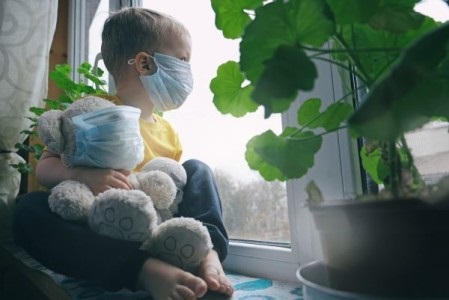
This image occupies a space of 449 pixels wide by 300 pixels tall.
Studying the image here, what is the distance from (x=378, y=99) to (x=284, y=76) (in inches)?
2.8

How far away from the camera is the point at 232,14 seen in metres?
0.43

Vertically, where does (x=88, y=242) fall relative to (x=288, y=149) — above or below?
below

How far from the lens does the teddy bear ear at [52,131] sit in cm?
70

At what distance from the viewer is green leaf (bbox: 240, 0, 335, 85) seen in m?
0.28

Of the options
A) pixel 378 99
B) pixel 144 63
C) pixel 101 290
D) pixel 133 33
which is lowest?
pixel 101 290

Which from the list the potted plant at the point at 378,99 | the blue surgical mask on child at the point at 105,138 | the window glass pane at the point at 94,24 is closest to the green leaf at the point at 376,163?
the potted plant at the point at 378,99

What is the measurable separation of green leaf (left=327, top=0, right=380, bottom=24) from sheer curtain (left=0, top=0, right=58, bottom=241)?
4.04 ft

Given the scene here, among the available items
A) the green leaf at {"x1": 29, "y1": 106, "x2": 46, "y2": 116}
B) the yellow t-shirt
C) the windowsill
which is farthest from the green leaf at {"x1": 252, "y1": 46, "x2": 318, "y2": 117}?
the green leaf at {"x1": 29, "y1": 106, "x2": 46, "y2": 116}

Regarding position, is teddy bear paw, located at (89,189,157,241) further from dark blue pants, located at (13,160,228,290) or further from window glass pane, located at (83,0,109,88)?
window glass pane, located at (83,0,109,88)

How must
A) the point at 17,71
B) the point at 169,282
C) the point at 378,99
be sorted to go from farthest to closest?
the point at 17,71 < the point at 169,282 < the point at 378,99

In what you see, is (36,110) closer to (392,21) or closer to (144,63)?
(144,63)

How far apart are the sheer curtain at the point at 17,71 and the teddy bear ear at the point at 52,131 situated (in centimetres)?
59

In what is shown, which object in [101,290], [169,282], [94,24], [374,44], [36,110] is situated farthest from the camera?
[94,24]

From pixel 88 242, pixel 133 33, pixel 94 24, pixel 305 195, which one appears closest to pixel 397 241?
pixel 305 195
